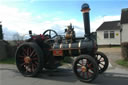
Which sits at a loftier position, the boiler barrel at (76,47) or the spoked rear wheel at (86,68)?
the boiler barrel at (76,47)

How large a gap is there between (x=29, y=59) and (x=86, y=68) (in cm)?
216

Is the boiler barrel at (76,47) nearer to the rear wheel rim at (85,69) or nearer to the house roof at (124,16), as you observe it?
the rear wheel rim at (85,69)

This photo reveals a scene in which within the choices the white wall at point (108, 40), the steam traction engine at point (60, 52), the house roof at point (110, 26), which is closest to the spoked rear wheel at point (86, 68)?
the steam traction engine at point (60, 52)

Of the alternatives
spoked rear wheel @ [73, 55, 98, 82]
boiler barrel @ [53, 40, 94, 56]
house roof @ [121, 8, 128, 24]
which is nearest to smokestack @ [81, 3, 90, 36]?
boiler barrel @ [53, 40, 94, 56]

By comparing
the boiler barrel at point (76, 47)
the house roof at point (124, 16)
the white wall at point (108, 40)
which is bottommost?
the white wall at point (108, 40)

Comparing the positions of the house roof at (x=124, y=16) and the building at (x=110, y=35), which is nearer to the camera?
the house roof at (x=124, y=16)

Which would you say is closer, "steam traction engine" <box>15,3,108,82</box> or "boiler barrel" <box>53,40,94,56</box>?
"steam traction engine" <box>15,3,108,82</box>

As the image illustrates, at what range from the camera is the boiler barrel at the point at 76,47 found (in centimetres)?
489

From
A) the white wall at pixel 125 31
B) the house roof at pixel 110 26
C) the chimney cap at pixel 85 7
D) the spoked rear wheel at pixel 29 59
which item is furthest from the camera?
the house roof at pixel 110 26

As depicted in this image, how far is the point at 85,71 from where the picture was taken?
4.58 m

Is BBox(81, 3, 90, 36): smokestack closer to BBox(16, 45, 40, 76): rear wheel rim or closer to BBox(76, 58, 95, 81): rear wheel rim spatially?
BBox(76, 58, 95, 81): rear wheel rim

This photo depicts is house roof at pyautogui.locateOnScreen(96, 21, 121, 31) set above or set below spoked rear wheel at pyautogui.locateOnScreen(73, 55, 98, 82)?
above

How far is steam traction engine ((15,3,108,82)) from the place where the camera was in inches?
183

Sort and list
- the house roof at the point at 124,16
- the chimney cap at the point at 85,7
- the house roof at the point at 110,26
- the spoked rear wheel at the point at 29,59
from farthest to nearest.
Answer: the house roof at the point at 110,26 → the house roof at the point at 124,16 → the spoked rear wheel at the point at 29,59 → the chimney cap at the point at 85,7
